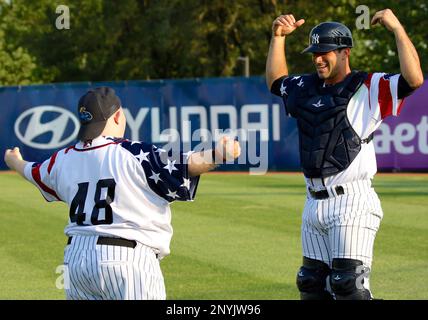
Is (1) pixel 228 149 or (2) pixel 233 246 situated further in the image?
(2) pixel 233 246

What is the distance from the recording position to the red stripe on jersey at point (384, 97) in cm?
685

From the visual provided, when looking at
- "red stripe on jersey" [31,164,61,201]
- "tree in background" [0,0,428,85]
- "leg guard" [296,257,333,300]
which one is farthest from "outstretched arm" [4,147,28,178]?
"tree in background" [0,0,428,85]

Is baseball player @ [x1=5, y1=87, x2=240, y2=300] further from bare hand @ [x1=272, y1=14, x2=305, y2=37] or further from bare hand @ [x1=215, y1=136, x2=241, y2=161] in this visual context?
bare hand @ [x1=272, y1=14, x2=305, y2=37]

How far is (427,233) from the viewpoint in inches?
548

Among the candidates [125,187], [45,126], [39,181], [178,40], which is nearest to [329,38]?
[125,187]

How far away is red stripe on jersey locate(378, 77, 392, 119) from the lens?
685cm

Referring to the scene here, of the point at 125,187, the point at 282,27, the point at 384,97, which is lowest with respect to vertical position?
the point at 125,187

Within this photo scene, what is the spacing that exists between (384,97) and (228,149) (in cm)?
215

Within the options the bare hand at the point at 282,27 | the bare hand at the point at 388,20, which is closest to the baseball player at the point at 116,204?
the bare hand at the point at 388,20

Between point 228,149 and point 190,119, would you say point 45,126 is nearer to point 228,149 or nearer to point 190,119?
point 190,119

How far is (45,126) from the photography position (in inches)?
1106

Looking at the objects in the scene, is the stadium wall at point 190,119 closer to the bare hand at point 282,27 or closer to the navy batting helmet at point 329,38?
the bare hand at point 282,27
